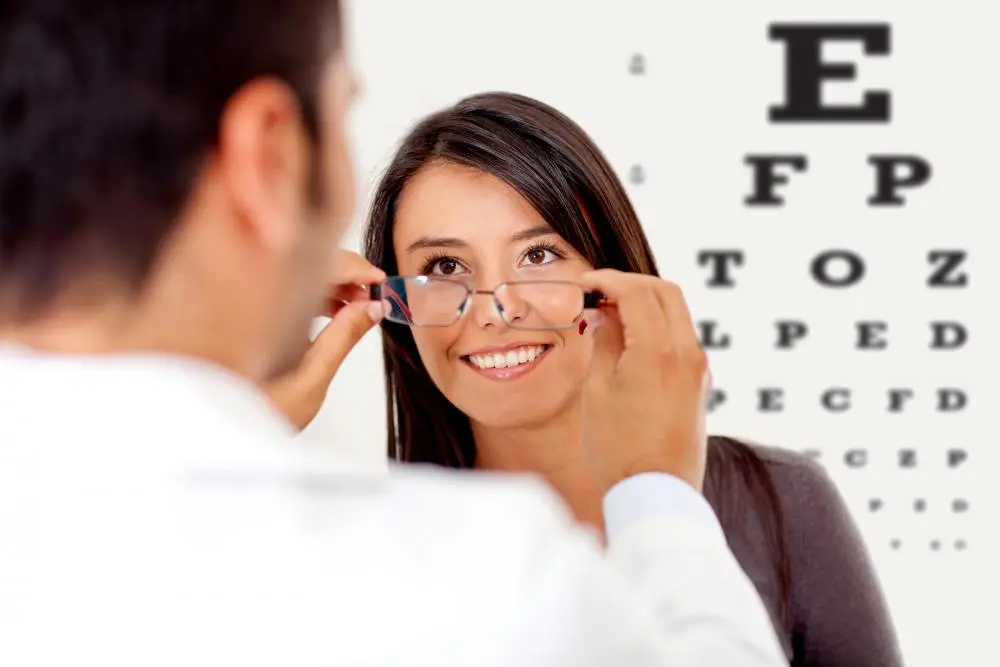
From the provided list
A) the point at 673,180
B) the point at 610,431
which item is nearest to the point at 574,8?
the point at 673,180

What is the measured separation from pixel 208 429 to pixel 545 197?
1054 mm

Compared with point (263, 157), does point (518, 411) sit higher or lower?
lower

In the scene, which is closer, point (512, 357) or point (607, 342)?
point (607, 342)

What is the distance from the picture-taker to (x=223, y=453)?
531 millimetres

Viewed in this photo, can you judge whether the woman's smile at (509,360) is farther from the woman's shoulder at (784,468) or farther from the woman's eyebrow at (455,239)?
the woman's shoulder at (784,468)

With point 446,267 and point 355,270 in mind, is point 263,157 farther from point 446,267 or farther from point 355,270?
point 446,267

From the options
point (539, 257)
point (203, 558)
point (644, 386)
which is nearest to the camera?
point (203, 558)

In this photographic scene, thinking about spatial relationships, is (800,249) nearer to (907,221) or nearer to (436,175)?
(907,221)

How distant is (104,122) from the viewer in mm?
550

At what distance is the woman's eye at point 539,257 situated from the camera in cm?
156

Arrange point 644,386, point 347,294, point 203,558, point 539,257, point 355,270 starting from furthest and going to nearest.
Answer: point 539,257 → point 347,294 → point 355,270 → point 644,386 → point 203,558

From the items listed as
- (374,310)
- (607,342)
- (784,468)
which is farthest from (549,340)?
(607,342)

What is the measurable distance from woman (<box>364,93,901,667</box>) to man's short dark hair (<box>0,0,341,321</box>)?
953 mm

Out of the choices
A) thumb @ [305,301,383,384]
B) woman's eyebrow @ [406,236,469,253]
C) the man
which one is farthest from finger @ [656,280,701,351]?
woman's eyebrow @ [406,236,469,253]
